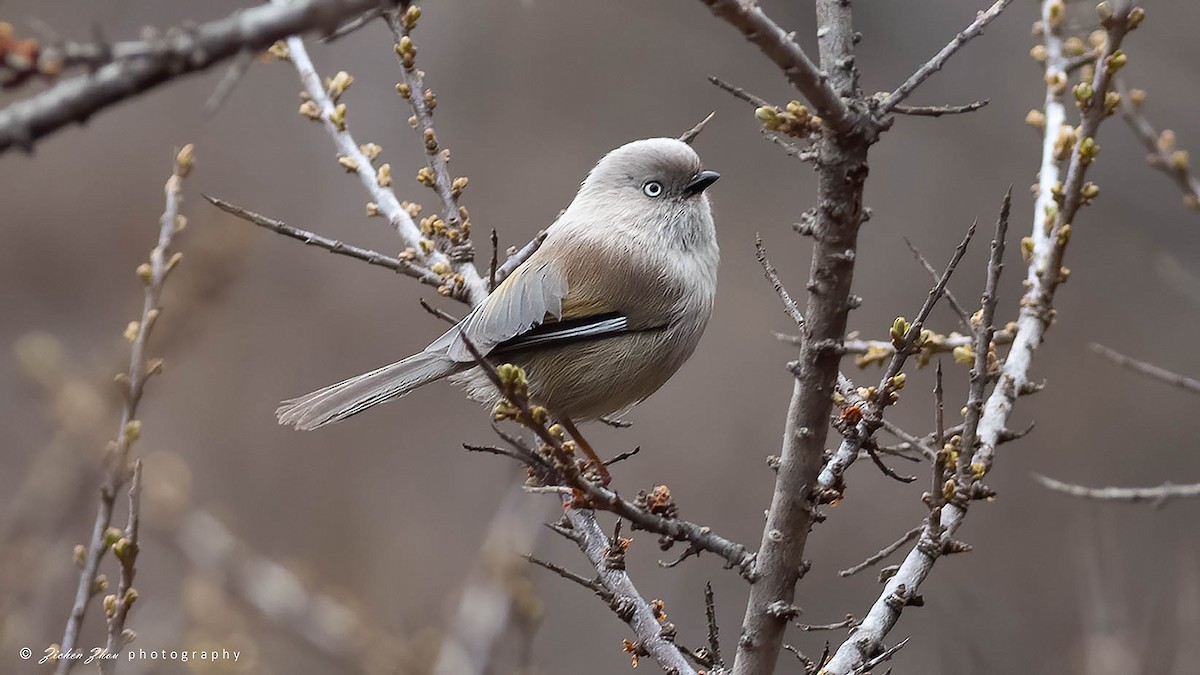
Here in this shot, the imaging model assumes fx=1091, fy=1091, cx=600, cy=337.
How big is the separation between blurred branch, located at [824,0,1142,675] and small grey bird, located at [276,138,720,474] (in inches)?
42.8

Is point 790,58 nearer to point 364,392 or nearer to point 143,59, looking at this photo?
point 143,59

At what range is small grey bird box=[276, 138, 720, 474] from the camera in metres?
3.33

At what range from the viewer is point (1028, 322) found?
9.81 feet

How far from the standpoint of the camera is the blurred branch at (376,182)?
363 cm

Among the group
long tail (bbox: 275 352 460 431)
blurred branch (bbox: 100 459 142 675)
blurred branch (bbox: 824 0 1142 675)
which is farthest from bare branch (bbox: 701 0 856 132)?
long tail (bbox: 275 352 460 431)

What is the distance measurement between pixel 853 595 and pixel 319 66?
17.1 ft

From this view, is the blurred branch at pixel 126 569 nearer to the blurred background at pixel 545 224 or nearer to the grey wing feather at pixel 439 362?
the grey wing feather at pixel 439 362

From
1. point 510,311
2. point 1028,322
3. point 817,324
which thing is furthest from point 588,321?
point 817,324

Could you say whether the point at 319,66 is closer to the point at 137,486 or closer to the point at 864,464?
the point at 864,464

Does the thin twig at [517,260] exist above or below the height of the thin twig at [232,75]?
above

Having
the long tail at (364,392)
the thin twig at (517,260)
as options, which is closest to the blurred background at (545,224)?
the long tail at (364,392)

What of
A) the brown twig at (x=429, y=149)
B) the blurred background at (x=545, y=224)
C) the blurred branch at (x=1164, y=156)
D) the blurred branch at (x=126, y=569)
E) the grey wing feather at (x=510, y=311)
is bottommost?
the blurred branch at (x=126, y=569)

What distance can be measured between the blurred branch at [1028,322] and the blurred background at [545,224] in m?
2.85

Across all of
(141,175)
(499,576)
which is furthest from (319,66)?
(499,576)
